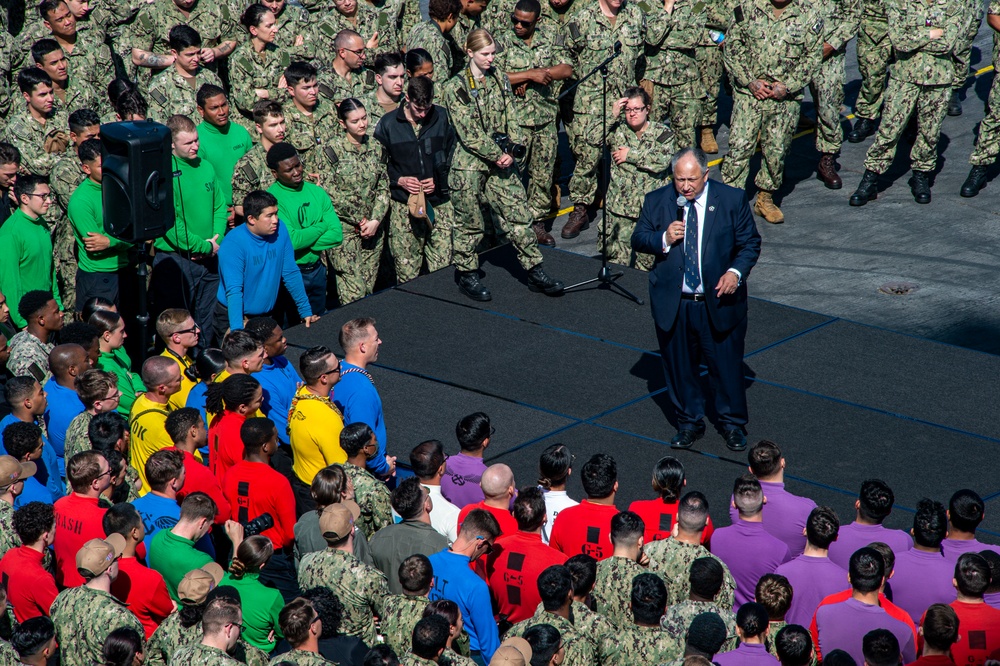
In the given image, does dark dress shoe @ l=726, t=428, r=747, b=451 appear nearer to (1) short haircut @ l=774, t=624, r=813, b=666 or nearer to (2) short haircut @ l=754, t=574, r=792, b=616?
(2) short haircut @ l=754, t=574, r=792, b=616

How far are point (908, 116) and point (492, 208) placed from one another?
4.65m

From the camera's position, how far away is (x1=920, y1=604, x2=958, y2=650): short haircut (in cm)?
612

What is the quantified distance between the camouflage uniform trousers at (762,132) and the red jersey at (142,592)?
7.99 meters

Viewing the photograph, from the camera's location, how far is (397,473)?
30.0ft

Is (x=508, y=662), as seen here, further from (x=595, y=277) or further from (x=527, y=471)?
(x=595, y=277)

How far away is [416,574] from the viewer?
21.0 feet

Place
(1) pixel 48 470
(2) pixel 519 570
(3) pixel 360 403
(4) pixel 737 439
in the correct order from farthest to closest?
(4) pixel 737 439 → (3) pixel 360 403 → (1) pixel 48 470 → (2) pixel 519 570

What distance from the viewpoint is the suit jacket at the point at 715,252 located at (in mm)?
8852

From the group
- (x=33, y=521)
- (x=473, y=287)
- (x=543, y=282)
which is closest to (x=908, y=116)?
(x=543, y=282)

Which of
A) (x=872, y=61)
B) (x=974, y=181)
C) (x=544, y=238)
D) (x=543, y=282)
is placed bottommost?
(x=544, y=238)

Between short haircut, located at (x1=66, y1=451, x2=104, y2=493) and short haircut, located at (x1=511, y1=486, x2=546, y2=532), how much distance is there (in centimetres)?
230

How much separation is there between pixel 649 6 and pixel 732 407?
5859mm

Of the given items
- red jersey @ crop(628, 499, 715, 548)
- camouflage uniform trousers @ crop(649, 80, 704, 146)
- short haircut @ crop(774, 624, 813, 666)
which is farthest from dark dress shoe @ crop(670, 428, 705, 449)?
camouflage uniform trousers @ crop(649, 80, 704, 146)

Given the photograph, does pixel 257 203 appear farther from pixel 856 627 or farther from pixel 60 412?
pixel 856 627
